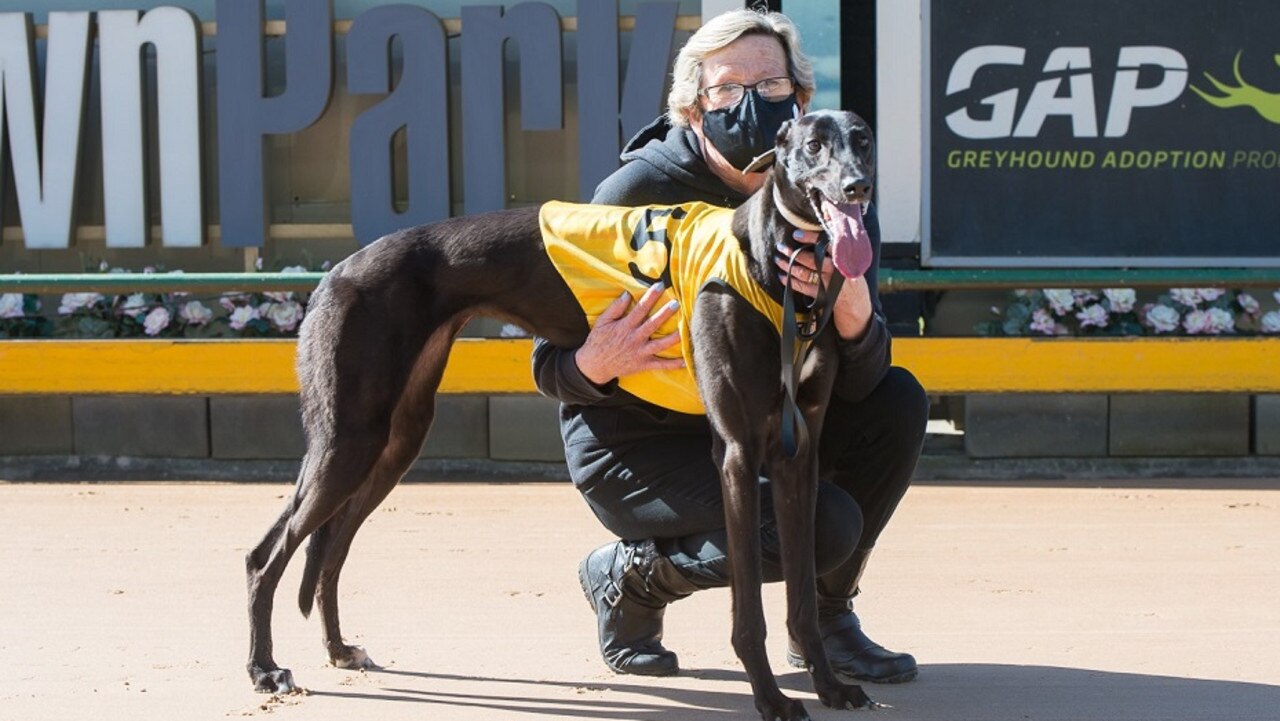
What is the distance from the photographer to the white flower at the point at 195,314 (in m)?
8.62

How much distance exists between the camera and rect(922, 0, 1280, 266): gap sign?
27.1 ft

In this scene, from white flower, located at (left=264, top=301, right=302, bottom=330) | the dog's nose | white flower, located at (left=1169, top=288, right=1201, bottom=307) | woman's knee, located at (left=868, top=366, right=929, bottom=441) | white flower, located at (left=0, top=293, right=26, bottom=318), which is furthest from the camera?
white flower, located at (left=0, top=293, right=26, bottom=318)

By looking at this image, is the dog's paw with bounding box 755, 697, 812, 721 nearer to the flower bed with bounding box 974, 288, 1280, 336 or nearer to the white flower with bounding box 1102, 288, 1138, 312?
the flower bed with bounding box 974, 288, 1280, 336

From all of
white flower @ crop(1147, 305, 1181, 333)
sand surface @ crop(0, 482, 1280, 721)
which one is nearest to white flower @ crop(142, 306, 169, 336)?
sand surface @ crop(0, 482, 1280, 721)

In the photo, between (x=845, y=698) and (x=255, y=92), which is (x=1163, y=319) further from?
(x=845, y=698)

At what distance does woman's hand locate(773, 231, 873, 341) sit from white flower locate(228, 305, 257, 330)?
560 centimetres

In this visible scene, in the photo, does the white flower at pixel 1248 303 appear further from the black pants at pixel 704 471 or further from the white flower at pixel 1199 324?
the black pants at pixel 704 471

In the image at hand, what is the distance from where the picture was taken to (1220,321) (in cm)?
816

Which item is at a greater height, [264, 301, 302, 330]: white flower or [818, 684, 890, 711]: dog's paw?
[264, 301, 302, 330]: white flower

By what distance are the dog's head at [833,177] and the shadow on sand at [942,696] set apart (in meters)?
1.05

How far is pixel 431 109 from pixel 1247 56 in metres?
4.35

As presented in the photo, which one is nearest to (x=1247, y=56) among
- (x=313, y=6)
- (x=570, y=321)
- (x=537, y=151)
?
(x=537, y=151)

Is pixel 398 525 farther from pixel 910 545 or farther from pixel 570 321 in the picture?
pixel 570 321

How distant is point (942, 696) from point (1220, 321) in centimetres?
514
